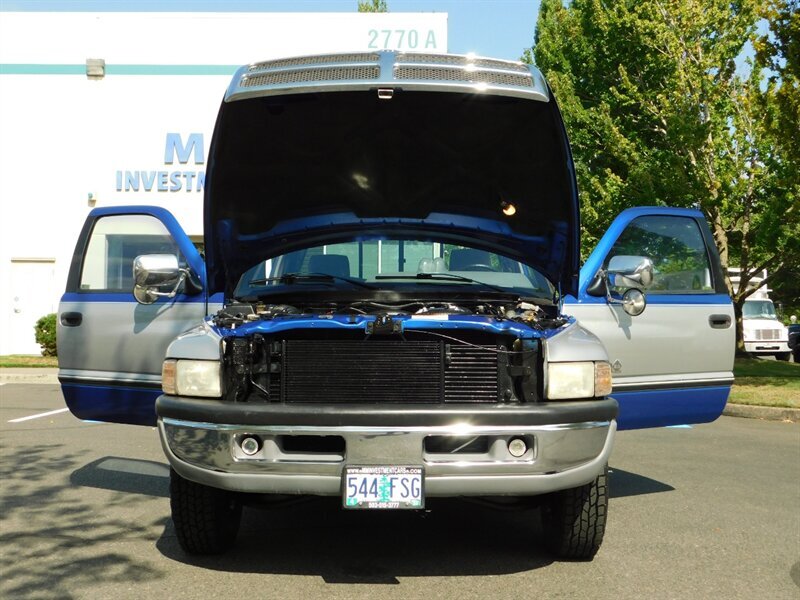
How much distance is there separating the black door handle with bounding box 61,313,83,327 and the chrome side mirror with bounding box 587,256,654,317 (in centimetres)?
322

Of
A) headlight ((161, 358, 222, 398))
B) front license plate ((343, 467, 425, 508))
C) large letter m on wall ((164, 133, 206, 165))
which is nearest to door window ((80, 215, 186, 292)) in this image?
headlight ((161, 358, 222, 398))

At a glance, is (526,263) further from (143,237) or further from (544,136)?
(143,237)

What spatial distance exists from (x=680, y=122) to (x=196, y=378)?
42.9 feet

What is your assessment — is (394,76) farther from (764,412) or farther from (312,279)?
(764,412)

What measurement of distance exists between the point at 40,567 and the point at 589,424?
274 cm

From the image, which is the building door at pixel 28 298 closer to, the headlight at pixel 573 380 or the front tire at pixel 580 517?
the front tire at pixel 580 517

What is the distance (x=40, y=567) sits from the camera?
454 centimetres

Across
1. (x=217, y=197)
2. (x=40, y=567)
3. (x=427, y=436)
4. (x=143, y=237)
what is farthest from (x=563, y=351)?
(x=143, y=237)

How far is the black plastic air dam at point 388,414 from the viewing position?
13.4 feet

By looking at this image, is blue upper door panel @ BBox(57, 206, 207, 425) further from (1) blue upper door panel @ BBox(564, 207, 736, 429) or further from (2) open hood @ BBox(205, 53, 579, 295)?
(1) blue upper door panel @ BBox(564, 207, 736, 429)

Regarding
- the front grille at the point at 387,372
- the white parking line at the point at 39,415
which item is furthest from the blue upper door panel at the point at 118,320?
the white parking line at the point at 39,415

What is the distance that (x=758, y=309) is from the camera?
2955 cm

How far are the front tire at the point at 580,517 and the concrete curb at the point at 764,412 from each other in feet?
26.0

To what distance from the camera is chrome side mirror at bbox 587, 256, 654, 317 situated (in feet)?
17.7
